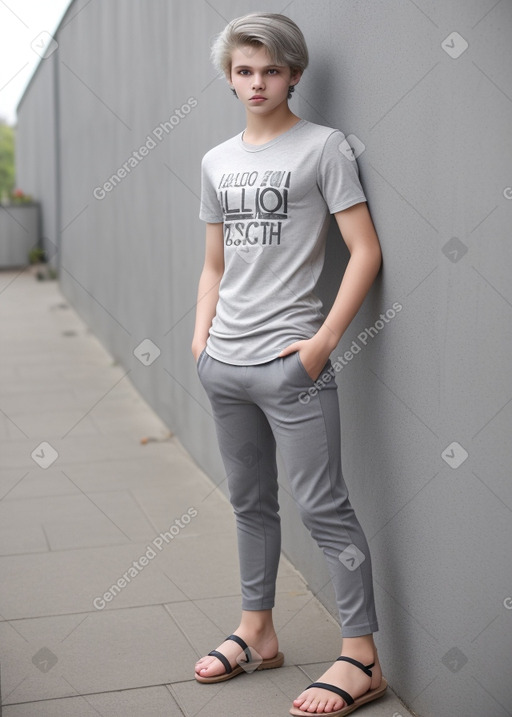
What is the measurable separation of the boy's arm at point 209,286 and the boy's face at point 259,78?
16.4 inches

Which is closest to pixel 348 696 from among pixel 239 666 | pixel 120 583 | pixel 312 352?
pixel 239 666

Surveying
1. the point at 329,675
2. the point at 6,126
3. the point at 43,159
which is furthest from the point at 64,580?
the point at 6,126

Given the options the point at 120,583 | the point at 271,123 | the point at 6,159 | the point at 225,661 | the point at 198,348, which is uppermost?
the point at 271,123

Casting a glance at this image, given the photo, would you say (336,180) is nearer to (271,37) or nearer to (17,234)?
(271,37)

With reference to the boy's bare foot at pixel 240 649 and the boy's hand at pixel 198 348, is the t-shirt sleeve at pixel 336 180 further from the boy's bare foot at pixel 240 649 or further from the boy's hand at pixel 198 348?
the boy's bare foot at pixel 240 649

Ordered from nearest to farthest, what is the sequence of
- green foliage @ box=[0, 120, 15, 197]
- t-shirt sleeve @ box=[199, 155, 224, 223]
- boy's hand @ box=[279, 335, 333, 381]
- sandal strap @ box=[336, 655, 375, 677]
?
boy's hand @ box=[279, 335, 333, 381] < sandal strap @ box=[336, 655, 375, 677] < t-shirt sleeve @ box=[199, 155, 224, 223] < green foliage @ box=[0, 120, 15, 197]

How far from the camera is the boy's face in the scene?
108 inches

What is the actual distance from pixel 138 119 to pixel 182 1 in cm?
152

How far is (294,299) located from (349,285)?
168mm

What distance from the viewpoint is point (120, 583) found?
3.70 metres

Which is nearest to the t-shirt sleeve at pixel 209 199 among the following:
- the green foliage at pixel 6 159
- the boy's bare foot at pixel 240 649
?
the boy's bare foot at pixel 240 649

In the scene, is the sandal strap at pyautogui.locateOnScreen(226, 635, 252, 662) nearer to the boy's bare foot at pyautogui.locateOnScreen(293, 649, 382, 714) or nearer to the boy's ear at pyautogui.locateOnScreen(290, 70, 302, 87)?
the boy's bare foot at pyautogui.locateOnScreen(293, 649, 382, 714)

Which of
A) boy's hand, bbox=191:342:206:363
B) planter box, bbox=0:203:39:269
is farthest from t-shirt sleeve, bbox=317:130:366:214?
planter box, bbox=0:203:39:269

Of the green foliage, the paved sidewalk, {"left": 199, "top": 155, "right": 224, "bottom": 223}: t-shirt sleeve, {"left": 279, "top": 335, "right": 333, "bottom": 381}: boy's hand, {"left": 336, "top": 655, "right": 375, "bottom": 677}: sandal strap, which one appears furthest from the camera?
the green foliage
